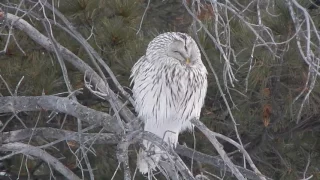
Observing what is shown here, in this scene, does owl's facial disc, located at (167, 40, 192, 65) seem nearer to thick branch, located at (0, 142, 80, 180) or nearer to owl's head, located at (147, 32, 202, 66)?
owl's head, located at (147, 32, 202, 66)

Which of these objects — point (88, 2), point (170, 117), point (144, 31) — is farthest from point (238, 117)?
point (88, 2)

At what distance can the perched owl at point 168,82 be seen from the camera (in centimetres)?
346

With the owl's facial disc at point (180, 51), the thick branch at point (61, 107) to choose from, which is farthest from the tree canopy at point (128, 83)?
the owl's facial disc at point (180, 51)

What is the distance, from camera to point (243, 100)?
3604 mm

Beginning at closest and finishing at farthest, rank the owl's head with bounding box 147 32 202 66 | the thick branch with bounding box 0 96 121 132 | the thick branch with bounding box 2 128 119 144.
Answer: the thick branch with bounding box 0 96 121 132 < the thick branch with bounding box 2 128 119 144 < the owl's head with bounding box 147 32 202 66

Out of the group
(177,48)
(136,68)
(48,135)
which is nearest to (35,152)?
(48,135)

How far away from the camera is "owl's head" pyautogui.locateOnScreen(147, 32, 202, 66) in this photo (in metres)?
3.37

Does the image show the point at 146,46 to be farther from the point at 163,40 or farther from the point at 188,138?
the point at 188,138

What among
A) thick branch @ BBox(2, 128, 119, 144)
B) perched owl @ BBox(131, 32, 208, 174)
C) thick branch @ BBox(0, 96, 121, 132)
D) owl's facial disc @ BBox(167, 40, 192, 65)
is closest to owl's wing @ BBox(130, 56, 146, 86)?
perched owl @ BBox(131, 32, 208, 174)

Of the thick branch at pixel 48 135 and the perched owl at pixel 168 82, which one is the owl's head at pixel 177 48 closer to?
the perched owl at pixel 168 82

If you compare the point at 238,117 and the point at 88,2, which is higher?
the point at 88,2

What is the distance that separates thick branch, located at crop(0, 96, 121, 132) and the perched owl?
562mm

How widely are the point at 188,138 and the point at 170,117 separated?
1.95ft

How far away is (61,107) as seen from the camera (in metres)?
2.95
